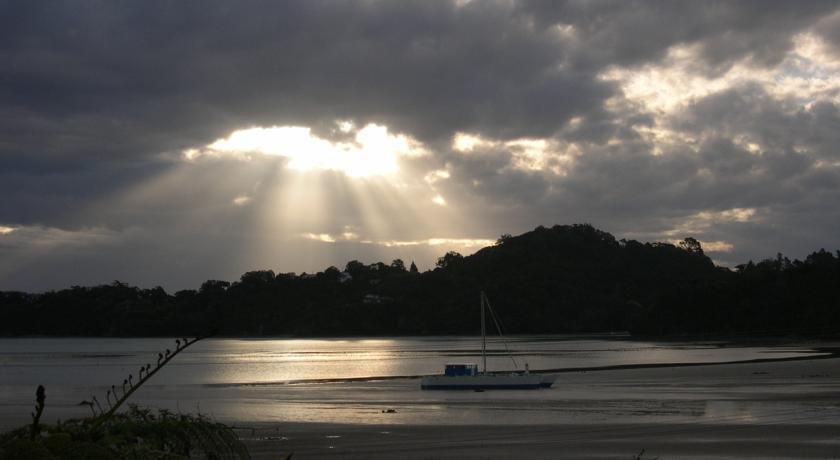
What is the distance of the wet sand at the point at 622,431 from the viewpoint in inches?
1041

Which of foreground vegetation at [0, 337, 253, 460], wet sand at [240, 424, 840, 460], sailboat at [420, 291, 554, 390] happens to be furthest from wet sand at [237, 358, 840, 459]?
foreground vegetation at [0, 337, 253, 460]

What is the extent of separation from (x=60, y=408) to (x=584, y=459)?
33453 millimetres

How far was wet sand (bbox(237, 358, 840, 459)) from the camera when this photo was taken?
26438 millimetres

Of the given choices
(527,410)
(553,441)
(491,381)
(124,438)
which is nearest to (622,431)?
(553,441)

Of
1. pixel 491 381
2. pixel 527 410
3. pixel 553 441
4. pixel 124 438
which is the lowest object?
pixel 527 410

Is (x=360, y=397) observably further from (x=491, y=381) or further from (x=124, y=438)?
(x=124, y=438)

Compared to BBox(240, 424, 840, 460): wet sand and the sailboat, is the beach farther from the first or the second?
the sailboat

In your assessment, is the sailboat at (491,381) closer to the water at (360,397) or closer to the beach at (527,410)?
the beach at (527,410)

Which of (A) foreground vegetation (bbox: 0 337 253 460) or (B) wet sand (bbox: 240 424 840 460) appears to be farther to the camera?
(B) wet sand (bbox: 240 424 840 460)

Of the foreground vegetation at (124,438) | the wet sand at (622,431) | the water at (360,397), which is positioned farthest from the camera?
the water at (360,397)

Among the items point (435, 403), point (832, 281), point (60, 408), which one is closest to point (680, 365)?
point (435, 403)

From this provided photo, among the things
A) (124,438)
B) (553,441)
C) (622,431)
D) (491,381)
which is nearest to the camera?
(124,438)

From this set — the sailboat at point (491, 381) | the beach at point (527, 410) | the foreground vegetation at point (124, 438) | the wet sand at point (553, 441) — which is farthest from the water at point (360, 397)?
the foreground vegetation at point (124, 438)

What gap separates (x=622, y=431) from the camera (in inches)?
1227
